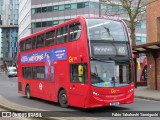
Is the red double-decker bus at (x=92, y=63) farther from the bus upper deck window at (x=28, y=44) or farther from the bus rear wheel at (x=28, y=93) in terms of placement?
the bus rear wheel at (x=28, y=93)

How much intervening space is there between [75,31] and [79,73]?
6.21ft

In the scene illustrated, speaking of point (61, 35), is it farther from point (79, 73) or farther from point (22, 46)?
point (22, 46)

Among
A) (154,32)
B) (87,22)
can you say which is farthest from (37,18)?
(87,22)

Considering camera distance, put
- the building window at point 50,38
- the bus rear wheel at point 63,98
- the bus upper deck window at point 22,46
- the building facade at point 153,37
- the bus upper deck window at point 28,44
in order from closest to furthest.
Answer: the bus rear wheel at point 63,98 → the building window at point 50,38 → the bus upper deck window at point 28,44 → the bus upper deck window at point 22,46 → the building facade at point 153,37

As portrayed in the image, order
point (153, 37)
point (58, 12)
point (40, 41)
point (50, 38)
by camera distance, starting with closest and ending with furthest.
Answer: point (50, 38) < point (40, 41) < point (153, 37) < point (58, 12)

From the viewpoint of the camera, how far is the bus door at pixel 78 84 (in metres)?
14.4

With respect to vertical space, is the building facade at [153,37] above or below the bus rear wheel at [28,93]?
above

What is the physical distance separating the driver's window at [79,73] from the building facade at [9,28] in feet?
414

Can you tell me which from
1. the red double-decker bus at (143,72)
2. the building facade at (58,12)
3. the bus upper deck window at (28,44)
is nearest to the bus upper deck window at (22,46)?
the bus upper deck window at (28,44)

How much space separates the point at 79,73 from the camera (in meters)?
14.7

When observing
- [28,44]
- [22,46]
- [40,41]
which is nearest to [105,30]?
[40,41]

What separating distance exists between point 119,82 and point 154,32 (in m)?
15.4

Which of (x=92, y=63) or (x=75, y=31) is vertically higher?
(x=75, y=31)

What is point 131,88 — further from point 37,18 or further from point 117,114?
point 37,18
